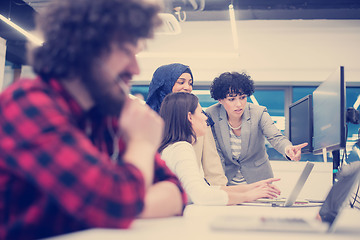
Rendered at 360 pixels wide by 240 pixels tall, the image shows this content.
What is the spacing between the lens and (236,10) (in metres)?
4.96

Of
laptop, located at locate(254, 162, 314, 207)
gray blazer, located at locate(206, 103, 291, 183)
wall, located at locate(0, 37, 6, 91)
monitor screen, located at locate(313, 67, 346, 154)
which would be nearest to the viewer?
monitor screen, located at locate(313, 67, 346, 154)

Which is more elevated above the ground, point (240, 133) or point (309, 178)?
point (240, 133)

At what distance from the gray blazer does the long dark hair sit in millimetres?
738

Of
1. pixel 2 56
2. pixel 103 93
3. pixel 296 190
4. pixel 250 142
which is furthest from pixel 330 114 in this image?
pixel 2 56

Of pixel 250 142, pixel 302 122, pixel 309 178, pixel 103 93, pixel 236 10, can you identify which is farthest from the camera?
pixel 236 10

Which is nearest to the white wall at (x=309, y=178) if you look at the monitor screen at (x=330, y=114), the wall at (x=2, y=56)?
the monitor screen at (x=330, y=114)

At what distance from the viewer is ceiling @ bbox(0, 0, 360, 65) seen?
446 cm

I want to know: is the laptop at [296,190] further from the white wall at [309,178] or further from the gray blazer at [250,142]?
the white wall at [309,178]

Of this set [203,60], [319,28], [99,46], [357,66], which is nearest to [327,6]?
[319,28]

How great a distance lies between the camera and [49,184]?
615 millimetres

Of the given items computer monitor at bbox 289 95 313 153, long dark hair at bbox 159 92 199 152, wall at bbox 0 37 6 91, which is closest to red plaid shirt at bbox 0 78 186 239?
long dark hair at bbox 159 92 199 152

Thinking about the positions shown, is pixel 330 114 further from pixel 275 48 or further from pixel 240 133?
pixel 275 48

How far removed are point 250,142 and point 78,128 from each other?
2075 millimetres

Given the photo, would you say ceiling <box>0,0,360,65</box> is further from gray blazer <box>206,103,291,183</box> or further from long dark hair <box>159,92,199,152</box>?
long dark hair <box>159,92,199,152</box>
